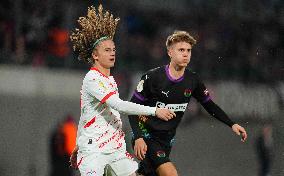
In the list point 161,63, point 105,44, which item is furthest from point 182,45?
Answer: point 161,63

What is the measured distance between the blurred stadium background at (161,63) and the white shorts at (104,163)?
196cm

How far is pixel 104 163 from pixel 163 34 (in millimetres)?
2549

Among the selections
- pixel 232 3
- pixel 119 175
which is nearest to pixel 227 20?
pixel 232 3

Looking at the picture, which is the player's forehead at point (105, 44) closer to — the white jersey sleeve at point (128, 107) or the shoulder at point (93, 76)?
the shoulder at point (93, 76)

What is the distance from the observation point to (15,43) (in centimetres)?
609

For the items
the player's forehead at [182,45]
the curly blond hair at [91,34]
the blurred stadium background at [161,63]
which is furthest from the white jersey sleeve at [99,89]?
the blurred stadium background at [161,63]

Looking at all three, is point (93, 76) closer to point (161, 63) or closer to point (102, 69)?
point (102, 69)

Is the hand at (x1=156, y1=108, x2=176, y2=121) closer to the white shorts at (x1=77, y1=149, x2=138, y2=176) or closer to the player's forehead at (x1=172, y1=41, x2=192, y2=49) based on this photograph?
the white shorts at (x1=77, y1=149, x2=138, y2=176)

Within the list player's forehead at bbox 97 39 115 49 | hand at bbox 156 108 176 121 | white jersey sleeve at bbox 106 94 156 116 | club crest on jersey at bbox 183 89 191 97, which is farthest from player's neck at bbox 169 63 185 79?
hand at bbox 156 108 176 121

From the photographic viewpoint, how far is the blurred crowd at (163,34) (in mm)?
6078

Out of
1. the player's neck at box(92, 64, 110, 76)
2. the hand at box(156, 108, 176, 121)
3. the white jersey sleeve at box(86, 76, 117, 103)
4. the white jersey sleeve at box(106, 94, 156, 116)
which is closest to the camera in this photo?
the hand at box(156, 108, 176, 121)

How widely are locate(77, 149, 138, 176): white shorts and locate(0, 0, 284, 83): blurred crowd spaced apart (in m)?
2.07

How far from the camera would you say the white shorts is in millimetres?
4004

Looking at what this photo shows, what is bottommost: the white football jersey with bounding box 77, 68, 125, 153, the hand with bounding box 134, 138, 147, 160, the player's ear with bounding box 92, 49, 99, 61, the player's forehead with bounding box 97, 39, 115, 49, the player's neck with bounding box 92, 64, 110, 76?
the hand with bounding box 134, 138, 147, 160
